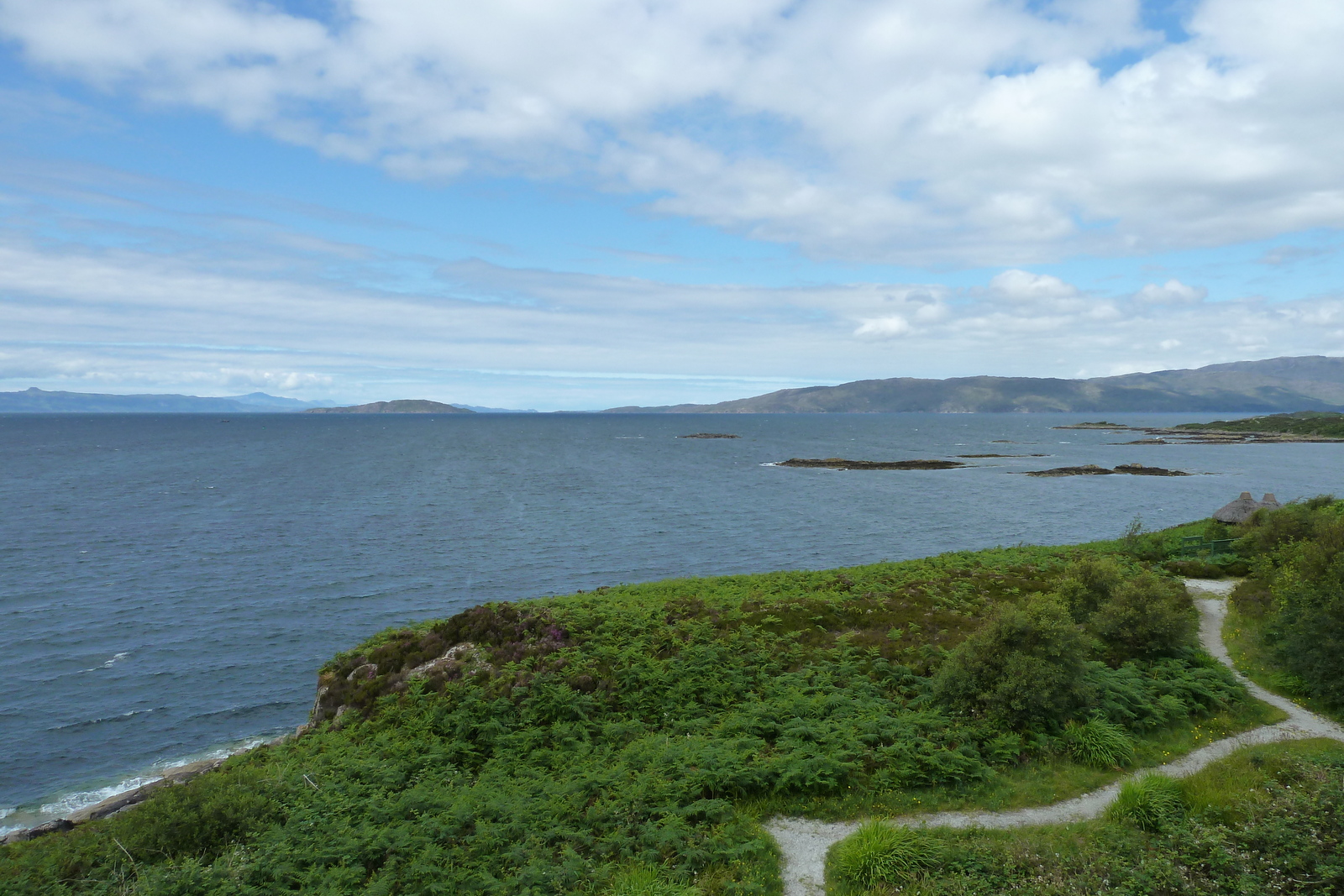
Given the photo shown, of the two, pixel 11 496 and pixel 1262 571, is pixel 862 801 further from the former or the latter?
pixel 11 496

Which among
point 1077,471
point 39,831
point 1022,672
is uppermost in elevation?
point 1022,672

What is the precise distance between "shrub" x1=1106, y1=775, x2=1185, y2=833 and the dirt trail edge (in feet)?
1.80

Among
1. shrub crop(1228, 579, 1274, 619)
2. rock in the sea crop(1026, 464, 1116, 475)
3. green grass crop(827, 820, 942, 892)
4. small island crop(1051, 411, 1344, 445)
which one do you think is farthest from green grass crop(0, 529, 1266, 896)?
small island crop(1051, 411, 1344, 445)

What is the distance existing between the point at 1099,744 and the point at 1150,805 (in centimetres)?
285

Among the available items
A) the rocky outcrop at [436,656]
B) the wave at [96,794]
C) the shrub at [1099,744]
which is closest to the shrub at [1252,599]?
the shrub at [1099,744]

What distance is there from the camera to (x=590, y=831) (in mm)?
13883

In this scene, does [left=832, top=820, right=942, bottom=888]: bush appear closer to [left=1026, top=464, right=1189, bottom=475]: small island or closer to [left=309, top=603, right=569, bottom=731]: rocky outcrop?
[left=309, top=603, right=569, bottom=731]: rocky outcrop

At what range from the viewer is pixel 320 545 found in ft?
190

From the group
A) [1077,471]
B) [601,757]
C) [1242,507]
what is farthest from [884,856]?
[1077,471]

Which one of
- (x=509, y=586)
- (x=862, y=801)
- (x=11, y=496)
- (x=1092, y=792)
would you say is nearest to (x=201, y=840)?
(x=862, y=801)

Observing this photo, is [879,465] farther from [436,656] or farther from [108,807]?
[108,807]

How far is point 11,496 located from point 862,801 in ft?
351

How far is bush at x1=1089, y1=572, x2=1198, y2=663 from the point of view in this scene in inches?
858

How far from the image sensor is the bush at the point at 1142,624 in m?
21.8
